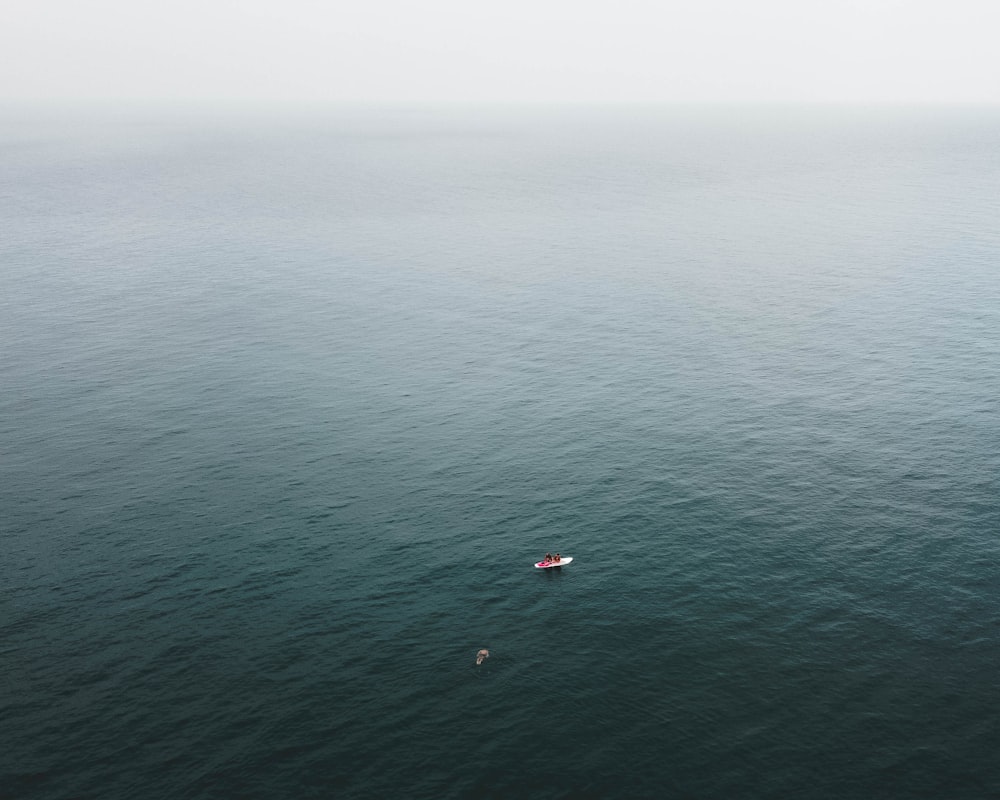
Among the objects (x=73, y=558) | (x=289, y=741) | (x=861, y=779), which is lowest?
(x=861, y=779)

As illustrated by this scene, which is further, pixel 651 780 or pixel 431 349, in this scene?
pixel 431 349

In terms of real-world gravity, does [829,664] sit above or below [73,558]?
below

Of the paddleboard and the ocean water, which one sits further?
the paddleboard

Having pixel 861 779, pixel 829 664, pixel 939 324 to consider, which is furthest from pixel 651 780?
pixel 939 324

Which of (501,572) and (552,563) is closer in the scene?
(552,563)

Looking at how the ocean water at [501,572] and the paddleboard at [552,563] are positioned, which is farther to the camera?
the paddleboard at [552,563]

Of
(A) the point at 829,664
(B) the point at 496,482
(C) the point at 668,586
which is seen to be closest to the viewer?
(A) the point at 829,664

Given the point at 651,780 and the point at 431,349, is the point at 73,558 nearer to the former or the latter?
the point at 651,780

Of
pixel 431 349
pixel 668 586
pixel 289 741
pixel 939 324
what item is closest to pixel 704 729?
pixel 668 586

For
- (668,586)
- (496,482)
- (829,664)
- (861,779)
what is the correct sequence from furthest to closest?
(496,482), (668,586), (829,664), (861,779)

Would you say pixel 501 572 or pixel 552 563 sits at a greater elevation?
pixel 552 563
